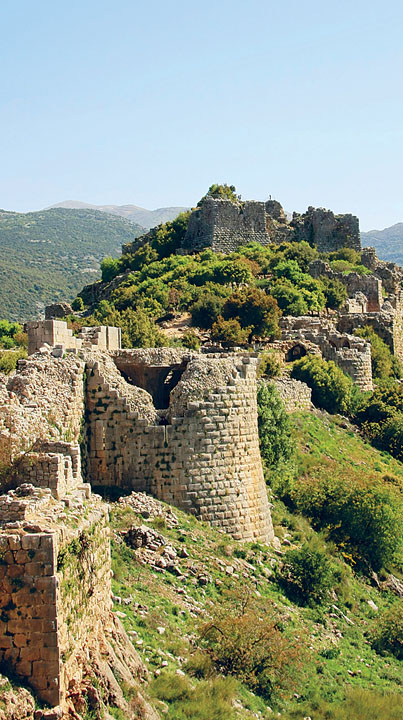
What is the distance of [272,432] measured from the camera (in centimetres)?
2328

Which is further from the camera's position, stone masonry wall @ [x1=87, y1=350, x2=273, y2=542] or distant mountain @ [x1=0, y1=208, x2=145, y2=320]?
distant mountain @ [x1=0, y1=208, x2=145, y2=320]

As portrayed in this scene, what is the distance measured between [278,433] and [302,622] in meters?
8.06

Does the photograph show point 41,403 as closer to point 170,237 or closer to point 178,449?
point 178,449

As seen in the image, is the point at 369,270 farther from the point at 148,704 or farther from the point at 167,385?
the point at 148,704

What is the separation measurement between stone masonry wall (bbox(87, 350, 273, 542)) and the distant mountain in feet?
248

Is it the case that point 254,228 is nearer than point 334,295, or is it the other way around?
point 334,295

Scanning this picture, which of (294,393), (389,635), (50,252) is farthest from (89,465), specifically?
(50,252)

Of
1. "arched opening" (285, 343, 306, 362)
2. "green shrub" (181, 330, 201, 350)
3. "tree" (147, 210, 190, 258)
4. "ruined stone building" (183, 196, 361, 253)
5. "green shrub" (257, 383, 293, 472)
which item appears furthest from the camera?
"tree" (147, 210, 190, 258)

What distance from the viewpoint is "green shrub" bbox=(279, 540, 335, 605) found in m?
16.6

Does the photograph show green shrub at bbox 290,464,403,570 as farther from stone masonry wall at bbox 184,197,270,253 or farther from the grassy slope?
stone masonry wall at bbox 184,197,270,253

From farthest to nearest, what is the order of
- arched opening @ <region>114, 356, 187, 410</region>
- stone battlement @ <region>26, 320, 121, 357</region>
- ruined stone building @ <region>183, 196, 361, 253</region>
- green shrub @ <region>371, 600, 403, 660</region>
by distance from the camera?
ruined stone building @ <region>183, 196, 361, 253</region> < arched opening @ <region>114, 356, 187, 410</region> < stone battlement @ <region>26, 320, 121, 357</region> < green shrub @ <region>371, 600, 403, 660</region>

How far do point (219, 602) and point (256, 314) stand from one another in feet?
73.6

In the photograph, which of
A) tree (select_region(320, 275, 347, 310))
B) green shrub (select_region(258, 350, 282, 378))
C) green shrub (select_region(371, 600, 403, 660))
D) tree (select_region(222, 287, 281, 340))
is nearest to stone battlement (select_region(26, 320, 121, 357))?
green shrub (select_region(371, 600, 403, 660))

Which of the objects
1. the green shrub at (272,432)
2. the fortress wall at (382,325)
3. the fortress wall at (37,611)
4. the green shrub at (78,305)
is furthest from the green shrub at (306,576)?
the green shrub at (78,305)
